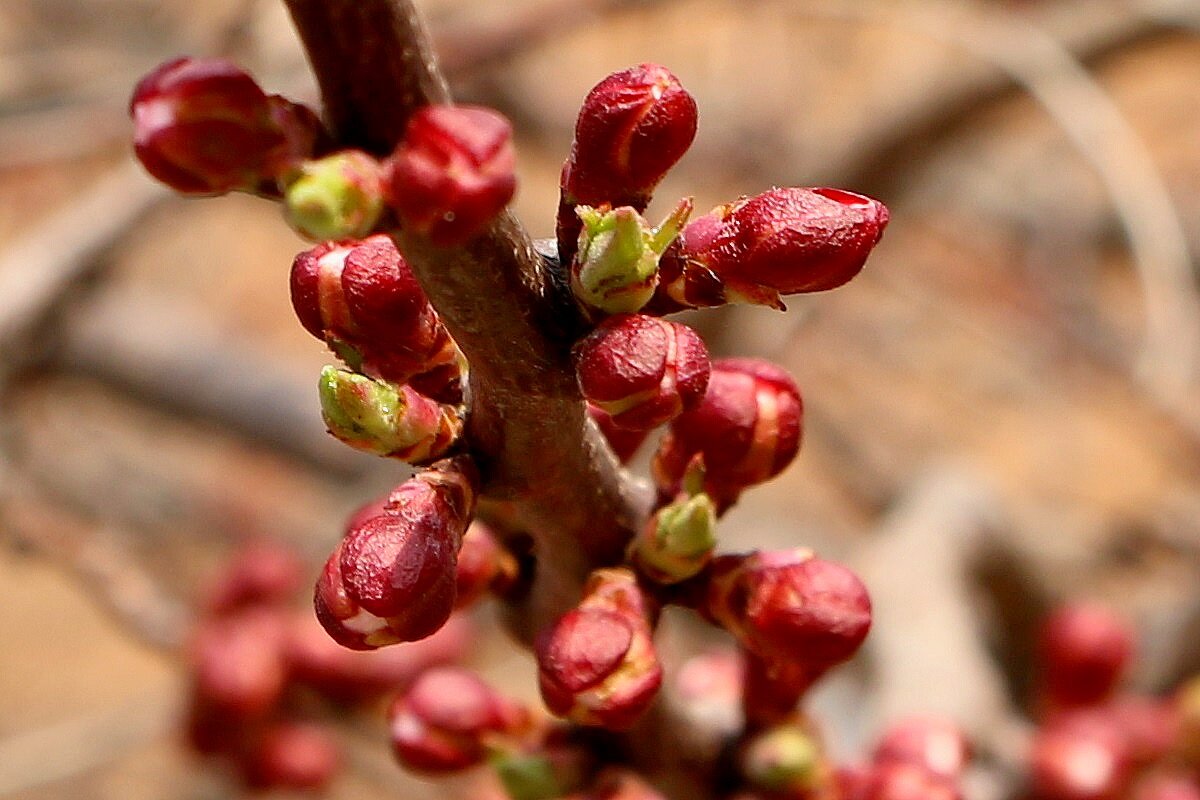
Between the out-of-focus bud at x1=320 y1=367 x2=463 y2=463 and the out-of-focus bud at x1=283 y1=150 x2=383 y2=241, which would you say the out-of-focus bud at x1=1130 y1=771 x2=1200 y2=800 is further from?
the out-of-focus bud at x1=283 y1=150 x2=383 y2=241

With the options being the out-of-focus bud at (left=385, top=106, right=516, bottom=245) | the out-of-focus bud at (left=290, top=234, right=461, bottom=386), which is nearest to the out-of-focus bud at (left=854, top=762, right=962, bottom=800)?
the out-of-focus bud at (left=290, top=234, right=461, bottom=386)

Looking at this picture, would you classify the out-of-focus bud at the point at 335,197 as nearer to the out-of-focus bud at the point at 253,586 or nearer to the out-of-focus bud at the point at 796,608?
the out-of-focus bud at the point at 796,608

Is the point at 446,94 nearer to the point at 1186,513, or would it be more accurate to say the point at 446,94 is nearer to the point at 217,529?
the point at 1186,513

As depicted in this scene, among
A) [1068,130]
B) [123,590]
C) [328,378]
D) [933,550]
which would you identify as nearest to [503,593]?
[328,378]

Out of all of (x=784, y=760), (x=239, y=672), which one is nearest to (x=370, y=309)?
(x=784, y=760)

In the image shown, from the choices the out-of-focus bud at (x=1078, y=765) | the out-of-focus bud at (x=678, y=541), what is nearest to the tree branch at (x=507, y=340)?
the out-of-focus bud at (x=678, y=541)

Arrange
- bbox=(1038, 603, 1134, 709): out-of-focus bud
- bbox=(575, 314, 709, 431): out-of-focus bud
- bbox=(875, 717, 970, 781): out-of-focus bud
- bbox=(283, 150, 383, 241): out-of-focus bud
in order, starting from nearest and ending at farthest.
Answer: bbox=(283, 150, 383, 241): out-of-focus bud < bbox=(575, 314, 709, 431): out-of-focus bud < bbox=(875, 717, 970, 781): out-of-focus bud < bbox=(1038, 603, 1134, 709): out-of-focus bud

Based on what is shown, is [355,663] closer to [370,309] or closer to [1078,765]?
[1078,765]
